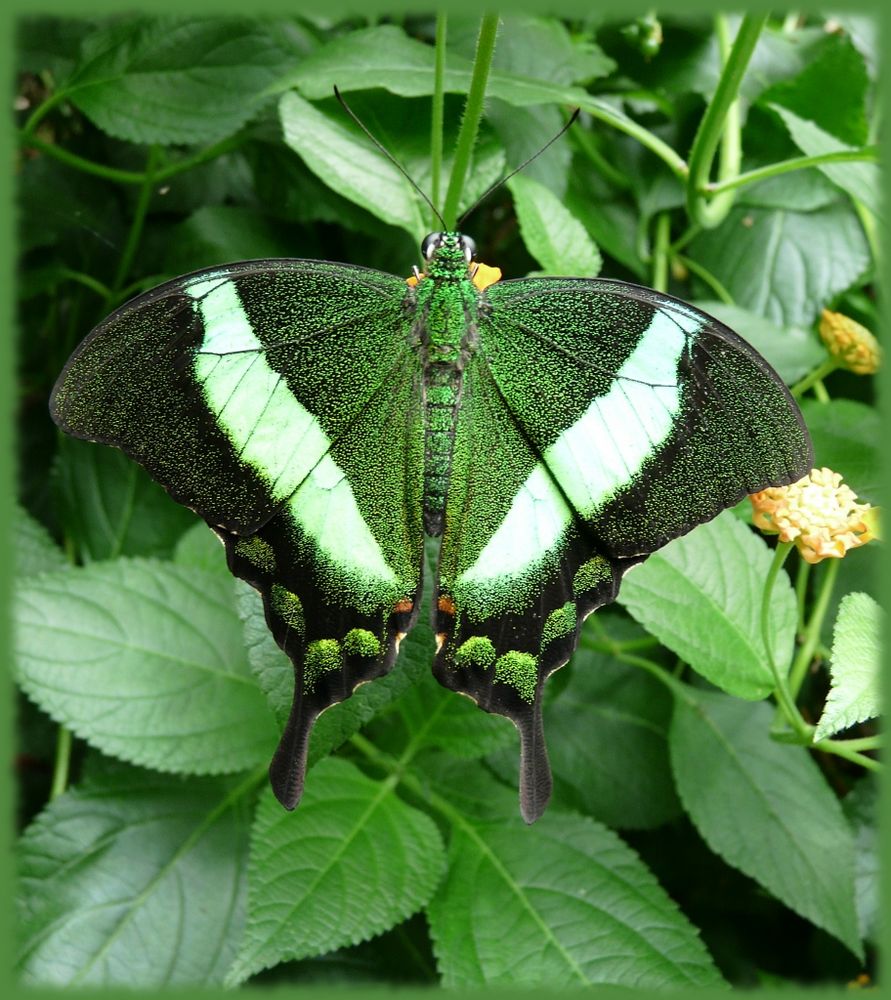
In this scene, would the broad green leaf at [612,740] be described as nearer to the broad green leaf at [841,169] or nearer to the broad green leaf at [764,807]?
the broad green leaf at [764,807]

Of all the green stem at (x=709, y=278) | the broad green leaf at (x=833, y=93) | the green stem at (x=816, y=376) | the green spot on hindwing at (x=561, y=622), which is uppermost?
the broad green leaf at (x=833, y=93)

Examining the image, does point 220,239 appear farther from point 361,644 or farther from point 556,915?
point 556,915

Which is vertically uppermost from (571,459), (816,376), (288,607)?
(816,376)

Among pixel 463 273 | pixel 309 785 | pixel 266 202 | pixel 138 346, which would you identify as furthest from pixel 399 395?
pixel 266 202

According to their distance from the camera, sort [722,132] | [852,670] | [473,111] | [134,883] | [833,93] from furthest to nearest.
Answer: [833,93]
[722,132]
[134,883]
[473,111]
[852,670]

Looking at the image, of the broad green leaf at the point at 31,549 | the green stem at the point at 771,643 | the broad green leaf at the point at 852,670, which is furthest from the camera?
the broad green leaf at the point at 31,549

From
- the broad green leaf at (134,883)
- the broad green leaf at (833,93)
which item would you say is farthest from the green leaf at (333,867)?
the broad green leaf at (833,93)

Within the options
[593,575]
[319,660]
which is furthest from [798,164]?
[319,660]
